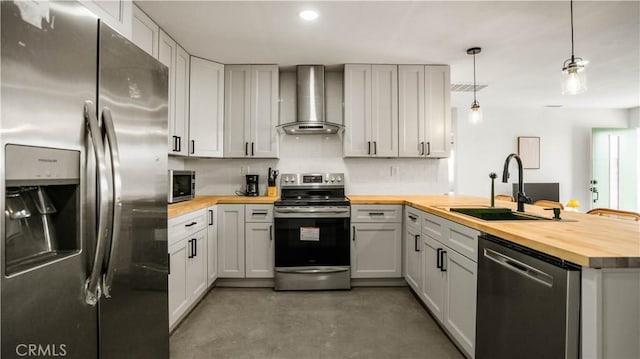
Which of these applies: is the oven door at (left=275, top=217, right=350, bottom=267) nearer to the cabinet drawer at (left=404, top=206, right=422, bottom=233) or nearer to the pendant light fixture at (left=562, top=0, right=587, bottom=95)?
the cabinet drawer at (left=404, top=206, right=422, bottom=233)

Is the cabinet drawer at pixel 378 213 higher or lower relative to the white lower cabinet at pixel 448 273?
higher

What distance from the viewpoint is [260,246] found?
121 inches

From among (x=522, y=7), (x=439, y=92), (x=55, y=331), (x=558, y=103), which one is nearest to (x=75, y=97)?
(x=55, y=331)

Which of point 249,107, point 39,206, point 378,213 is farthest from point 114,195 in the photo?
point 249,107

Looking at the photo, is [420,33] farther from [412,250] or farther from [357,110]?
[412,250]

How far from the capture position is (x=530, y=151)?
5555 mm

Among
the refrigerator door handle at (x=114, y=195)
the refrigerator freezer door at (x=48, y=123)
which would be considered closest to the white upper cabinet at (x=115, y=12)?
the refrigerator freezer door at (x=48, y=123)

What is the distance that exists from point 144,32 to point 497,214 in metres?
2.85

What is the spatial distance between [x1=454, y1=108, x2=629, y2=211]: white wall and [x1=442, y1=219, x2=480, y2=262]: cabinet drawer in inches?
153

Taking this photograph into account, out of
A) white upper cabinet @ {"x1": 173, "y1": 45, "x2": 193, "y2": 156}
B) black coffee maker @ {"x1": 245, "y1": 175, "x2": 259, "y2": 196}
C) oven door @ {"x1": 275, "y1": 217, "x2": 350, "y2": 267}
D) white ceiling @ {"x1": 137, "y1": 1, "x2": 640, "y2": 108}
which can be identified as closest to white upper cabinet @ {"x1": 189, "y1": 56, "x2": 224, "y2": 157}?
white upper cabinet @ {"x1": 173, "y1": 45, "x2": 193, "y2": 156}

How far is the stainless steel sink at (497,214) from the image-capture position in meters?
1.84

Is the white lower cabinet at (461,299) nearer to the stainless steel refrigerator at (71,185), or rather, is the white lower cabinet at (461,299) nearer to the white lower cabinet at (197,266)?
the stainless steel refrigerator at (71,185)

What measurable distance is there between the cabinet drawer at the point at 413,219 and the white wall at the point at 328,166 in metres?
0.80

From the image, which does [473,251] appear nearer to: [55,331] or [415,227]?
[415,227]
